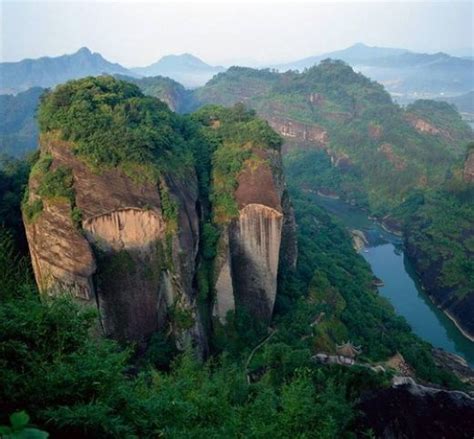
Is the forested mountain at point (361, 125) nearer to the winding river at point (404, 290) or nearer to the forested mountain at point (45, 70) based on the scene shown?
the winding river at point (404, 290)

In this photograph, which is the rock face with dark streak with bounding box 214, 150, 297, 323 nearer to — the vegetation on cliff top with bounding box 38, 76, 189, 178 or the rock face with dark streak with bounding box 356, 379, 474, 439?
the vegetation on cliff top with bounding box 38, 76, 189, 178

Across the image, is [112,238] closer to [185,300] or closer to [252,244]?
[185,300]

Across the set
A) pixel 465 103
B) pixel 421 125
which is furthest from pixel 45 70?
pixel 421 125

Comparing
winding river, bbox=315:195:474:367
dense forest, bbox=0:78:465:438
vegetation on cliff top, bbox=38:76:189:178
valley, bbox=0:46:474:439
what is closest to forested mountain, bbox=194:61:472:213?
winding river, bbox=315:195:474:367

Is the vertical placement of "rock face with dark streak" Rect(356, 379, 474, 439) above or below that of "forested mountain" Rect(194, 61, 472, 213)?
above

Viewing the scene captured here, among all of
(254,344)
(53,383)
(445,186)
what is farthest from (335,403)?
(445,186)

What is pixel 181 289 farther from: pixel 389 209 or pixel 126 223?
pixel 389 209

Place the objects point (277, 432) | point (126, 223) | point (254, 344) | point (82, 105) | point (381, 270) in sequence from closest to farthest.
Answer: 1. point (277, 432)
2. point (126, 223)
3. point (82, 105)
4. point (254, 344)
5. point (381, 270)
